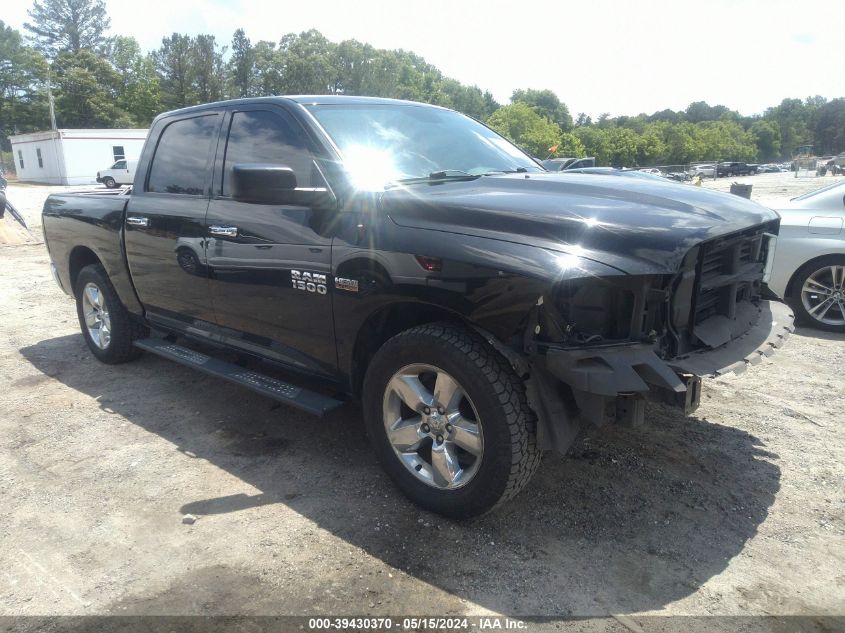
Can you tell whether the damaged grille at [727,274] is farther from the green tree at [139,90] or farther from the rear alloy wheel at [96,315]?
the green tree at [139,90]

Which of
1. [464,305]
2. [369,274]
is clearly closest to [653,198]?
[464,305]

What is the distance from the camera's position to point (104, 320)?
5.43m

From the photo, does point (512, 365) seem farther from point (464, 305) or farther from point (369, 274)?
point (369, 274)

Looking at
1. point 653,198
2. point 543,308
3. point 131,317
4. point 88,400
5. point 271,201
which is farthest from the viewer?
point 131,317

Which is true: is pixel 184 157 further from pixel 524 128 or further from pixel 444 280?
pixel 524 128

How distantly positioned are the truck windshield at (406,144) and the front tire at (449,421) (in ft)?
3.16

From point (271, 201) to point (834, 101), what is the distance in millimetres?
167045

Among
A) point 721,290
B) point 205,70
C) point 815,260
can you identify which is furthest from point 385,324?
point 205,70

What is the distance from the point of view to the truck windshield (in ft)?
11.2

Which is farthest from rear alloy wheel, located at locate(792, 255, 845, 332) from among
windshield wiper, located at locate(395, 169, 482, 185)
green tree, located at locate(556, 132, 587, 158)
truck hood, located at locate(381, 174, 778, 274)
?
green tree, located at locate(556, 132, 587, 158)

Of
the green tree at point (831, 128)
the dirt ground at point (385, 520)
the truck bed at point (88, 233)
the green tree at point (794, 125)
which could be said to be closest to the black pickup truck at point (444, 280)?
the dirt ground at point (385, 520)

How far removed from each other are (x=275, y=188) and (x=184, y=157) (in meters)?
1.63

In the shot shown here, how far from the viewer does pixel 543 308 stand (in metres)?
2.52

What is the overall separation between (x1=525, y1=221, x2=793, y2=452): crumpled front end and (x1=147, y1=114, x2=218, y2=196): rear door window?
267 centimetres
